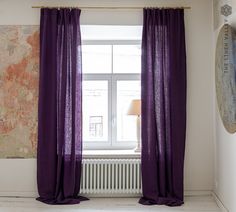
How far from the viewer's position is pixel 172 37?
3.58 metres

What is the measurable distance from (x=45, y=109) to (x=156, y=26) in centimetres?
168

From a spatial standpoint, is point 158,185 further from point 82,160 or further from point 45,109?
point 45,109

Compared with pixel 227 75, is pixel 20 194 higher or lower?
lower

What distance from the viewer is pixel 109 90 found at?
4125mm

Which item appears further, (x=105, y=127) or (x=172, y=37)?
(x=105, y=127)

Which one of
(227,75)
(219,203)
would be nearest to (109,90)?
(227,75)

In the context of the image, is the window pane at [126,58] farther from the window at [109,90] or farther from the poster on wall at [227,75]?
the poster on wall at [227,75]

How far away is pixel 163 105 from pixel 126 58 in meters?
0.99

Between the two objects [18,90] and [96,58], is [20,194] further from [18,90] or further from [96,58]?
[96,58]

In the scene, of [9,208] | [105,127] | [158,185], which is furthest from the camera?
[105,127]

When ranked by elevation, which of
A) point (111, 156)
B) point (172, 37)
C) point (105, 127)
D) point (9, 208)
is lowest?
point (9, 208)

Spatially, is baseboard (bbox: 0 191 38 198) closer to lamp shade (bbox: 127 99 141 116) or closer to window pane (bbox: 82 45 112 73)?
lamp shade (bbox: 127 99 141 116)

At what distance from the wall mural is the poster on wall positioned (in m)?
2.17

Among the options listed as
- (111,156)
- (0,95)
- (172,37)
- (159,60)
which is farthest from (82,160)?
(172,37)
